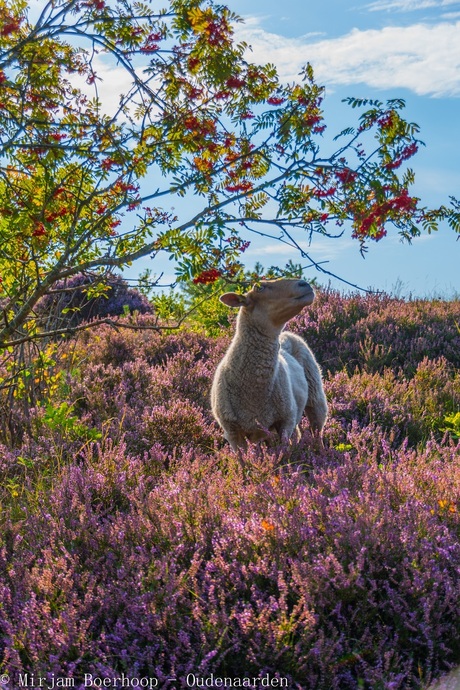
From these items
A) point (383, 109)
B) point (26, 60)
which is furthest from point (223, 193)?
point (26, 60)

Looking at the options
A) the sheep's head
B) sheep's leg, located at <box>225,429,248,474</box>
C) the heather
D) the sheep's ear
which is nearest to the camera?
the heather

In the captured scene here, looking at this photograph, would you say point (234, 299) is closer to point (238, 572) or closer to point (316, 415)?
point (316, 415)

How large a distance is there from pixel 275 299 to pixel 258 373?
28.5 inches

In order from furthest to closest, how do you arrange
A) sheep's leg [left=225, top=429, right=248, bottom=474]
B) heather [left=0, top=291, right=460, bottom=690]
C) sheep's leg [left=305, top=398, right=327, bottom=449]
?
1. sheep's leg [left=305, top=398, right=327, bottom=449]
2. sheep's leg [left=225, top=429, right=248, bottom=474]
3. heather [left=0, top=291, right=460, bottom=690]

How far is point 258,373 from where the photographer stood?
644 centimetres

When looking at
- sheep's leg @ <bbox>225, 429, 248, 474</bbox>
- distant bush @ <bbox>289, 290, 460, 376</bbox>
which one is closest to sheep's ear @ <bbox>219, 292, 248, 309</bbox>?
sheep's leg @ <bbox>225, 429, 248, 474</bbox>

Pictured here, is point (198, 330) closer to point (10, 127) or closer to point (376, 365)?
point (376, 365)

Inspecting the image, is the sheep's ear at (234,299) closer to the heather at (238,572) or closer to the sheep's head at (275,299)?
the sheep's head at (275,299)

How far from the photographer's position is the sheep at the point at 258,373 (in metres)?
6.32

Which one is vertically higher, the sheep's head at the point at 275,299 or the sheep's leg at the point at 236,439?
the sheep's head at the point at 275,299

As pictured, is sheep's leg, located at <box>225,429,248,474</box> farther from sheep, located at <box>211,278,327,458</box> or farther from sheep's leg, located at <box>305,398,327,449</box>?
sheep's leg, located at <box>305,398,327,449</box>

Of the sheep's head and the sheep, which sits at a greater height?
the sheep's head

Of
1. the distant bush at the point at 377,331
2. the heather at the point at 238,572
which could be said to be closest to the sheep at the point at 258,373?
the heather at the point at 238,572

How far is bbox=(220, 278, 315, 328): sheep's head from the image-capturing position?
243 inches
